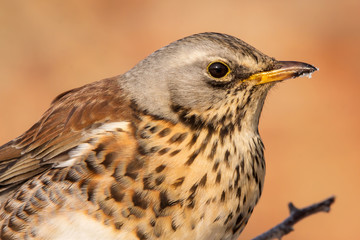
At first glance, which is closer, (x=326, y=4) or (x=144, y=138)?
(x=144, y=138)

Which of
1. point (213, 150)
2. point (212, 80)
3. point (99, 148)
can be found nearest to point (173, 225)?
point (213, 150)

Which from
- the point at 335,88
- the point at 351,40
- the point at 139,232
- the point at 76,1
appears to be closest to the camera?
the point at 139,232

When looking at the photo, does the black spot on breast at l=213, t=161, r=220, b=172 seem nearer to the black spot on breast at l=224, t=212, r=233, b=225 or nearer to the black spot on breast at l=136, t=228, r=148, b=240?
the black spot on breast at l=224, t=212, r=233, b=225

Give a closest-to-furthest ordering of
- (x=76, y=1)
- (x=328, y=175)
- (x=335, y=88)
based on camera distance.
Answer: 1. (x=328, y=175)
2. (x=335, y=88)
3. (x=76, y=1)

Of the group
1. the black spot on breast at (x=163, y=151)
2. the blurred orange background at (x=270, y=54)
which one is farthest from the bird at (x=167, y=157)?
the blurred orange background at (x=270, y=54)

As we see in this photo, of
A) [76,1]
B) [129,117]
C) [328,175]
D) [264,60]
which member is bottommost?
[328,175]

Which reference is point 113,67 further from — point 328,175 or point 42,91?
point 328,175

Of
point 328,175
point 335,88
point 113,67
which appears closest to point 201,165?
point 328,175
